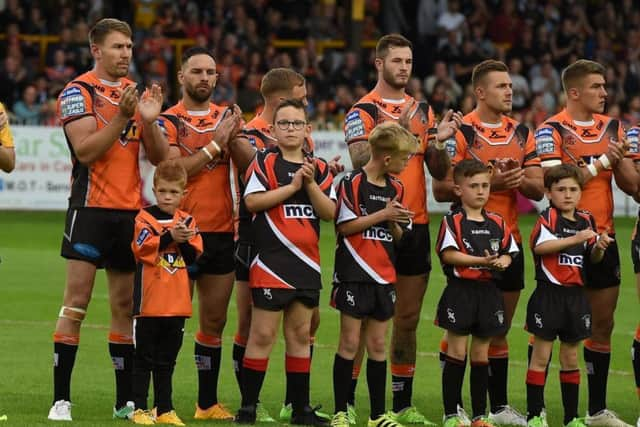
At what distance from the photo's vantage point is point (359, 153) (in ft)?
32.3

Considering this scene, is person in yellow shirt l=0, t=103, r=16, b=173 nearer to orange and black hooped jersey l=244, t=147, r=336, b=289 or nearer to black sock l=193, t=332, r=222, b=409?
orange and black hooped jersey l=244, t=147, r=336, b=289

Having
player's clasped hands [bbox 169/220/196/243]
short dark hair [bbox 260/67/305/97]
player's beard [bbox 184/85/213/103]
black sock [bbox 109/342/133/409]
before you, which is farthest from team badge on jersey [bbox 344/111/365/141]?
black sock [bbox 109/342/133/409]

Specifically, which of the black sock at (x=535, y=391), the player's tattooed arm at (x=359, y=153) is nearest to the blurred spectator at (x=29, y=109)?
the player's tattooed arm at (x=359, y=153)

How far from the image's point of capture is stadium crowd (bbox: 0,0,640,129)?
27.5 meters

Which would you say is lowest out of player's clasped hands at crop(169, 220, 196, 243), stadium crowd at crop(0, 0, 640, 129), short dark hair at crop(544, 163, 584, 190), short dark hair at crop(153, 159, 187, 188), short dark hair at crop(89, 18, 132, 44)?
player's clasped hands at crop(169, 220, 196, 243)

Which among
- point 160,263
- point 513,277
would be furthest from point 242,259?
point 513,277

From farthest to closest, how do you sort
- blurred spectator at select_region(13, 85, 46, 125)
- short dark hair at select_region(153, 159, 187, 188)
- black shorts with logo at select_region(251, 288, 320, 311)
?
1. blurred spectator at select_region(13, 85, 46, 125)
2. black shorts with logo at select_region(251, 288, 320, 311)
3. short dark hair at select_region(153, 159, 187, 188)

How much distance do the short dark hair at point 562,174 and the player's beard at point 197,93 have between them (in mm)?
2374

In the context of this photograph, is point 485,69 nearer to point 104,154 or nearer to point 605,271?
point 605,271

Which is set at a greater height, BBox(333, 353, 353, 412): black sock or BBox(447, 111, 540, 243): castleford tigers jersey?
BBox(447, 111, 540, 243): castleford tigers jersey

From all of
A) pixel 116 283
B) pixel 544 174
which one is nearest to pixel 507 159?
pixel 544 174

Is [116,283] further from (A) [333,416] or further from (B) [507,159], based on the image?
(B) [507,159]

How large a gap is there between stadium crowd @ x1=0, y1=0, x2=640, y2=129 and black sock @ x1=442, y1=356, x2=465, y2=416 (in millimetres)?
16824

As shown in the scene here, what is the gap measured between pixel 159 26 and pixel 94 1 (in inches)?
65.5
